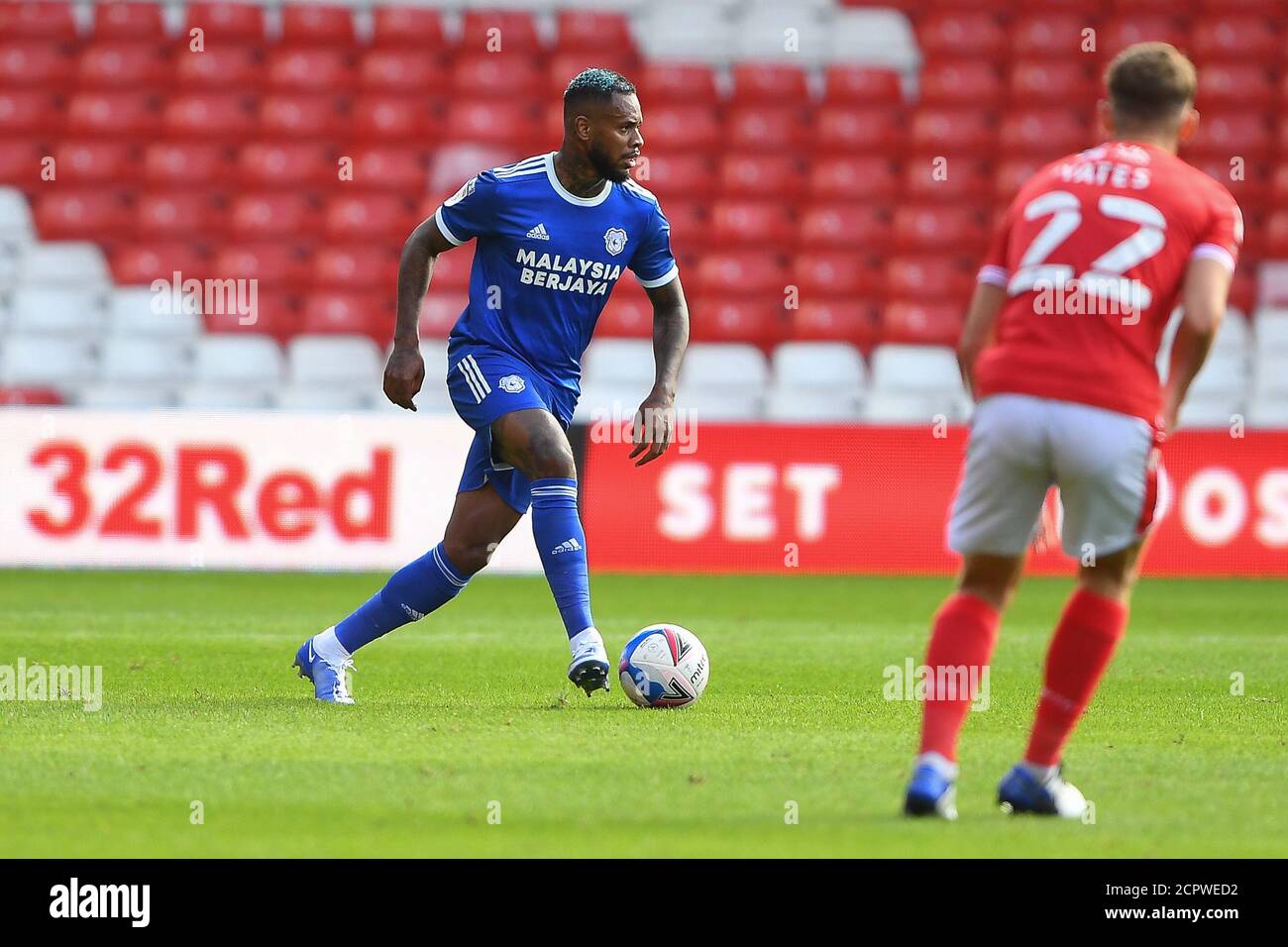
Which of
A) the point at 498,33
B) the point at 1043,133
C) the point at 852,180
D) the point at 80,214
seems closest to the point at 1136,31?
the point at 1043,133

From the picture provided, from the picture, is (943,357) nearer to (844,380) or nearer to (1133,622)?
(844,380)

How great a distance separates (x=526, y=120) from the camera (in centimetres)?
1742

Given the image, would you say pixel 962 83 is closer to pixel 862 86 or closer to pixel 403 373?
pixel 862 86

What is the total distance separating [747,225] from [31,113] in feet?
Answer: 21.5

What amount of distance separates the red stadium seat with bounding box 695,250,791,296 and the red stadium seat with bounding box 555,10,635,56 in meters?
2.65

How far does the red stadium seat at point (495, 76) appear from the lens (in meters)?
17.8

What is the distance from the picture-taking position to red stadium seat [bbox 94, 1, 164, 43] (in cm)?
1836

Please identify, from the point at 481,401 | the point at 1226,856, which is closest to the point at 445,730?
the point at 481,401

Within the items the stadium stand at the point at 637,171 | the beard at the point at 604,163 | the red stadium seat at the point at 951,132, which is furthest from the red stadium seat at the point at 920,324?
the beard at the point at 604,163

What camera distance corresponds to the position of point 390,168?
17.2 m

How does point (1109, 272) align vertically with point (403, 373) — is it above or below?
above

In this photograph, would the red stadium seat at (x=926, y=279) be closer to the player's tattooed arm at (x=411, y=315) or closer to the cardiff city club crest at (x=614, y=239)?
the cardiff city club crest at (x=614, y=239)

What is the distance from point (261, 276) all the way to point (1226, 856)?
13.4m

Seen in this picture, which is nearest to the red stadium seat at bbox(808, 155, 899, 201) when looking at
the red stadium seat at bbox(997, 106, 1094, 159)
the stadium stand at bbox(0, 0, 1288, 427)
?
the stadium stand at bbox(0, 0, 1288, 427)
